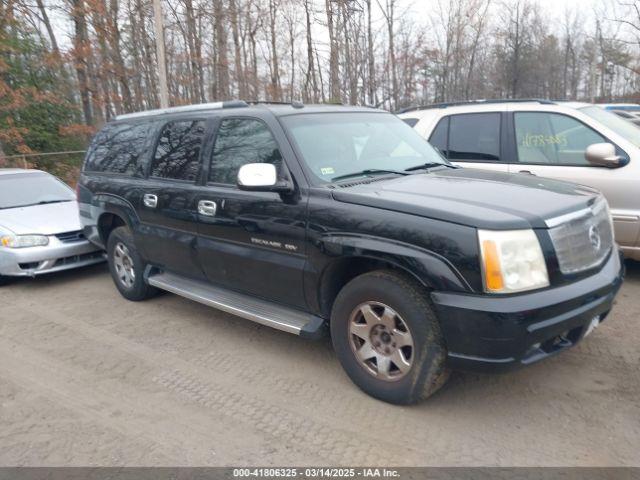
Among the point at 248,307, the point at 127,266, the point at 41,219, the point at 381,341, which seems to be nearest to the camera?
the point at 381,341

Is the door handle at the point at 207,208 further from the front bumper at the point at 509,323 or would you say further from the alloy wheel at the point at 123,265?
the front bumper at the point at 509,323

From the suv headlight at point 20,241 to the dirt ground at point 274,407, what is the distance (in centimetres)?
179

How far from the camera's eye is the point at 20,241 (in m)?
6.10

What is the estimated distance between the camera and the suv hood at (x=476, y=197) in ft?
9.30

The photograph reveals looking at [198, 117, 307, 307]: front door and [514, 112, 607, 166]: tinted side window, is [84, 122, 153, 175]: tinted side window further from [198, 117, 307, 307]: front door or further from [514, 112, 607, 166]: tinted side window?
[514, 112, 607, 166]: tinted side window

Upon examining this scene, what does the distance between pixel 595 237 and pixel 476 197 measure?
82cm

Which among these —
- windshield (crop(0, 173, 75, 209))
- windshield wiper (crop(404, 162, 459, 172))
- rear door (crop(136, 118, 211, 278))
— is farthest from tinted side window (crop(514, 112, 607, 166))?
Result: windshield (crop(0, 173, 75, 209))

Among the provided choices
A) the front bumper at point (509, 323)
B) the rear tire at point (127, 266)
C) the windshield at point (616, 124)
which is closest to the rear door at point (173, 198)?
the rear tire at point (127, 266)

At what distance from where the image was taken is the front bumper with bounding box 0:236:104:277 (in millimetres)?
6062

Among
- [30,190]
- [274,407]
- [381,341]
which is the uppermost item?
[30,190]

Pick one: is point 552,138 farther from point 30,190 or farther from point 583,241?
point 30,190

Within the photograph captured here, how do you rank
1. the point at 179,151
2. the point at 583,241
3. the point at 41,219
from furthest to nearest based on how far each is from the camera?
the point at 41,219 → the point at 179,151 → the point at 583,241

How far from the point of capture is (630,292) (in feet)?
16.3

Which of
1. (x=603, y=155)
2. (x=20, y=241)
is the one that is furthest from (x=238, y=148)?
(x=20, y=241)
